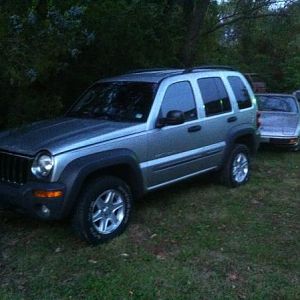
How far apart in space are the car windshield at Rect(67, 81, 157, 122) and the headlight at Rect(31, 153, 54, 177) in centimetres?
132

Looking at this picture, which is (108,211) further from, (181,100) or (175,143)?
(181,100)

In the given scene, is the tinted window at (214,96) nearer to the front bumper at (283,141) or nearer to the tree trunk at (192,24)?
the front bumper at (283,141)

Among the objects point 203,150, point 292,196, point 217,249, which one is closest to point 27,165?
point 217,249

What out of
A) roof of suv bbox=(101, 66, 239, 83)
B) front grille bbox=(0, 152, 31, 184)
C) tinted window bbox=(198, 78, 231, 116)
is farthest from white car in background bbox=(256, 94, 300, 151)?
front grille bbox=(0, 152, 31, 184)

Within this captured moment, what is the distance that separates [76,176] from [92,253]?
2.59 ft

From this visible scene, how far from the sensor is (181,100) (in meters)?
6.64

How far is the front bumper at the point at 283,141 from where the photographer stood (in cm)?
1116

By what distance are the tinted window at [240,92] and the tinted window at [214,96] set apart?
32cm

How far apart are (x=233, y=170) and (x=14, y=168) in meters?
3.59

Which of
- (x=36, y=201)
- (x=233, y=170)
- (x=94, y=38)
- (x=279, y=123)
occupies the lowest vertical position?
(x=279, y=123)

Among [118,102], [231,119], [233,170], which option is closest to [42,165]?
[118,102]

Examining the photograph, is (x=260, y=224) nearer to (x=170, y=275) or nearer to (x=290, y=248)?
(x=290, y=248)

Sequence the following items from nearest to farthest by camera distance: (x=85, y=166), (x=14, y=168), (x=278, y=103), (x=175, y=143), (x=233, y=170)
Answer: (x=85, y=166), (x=14, y=168), (x=175, y=143), (x=233, y=170), (x=278, y=103)

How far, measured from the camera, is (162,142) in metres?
6.19
